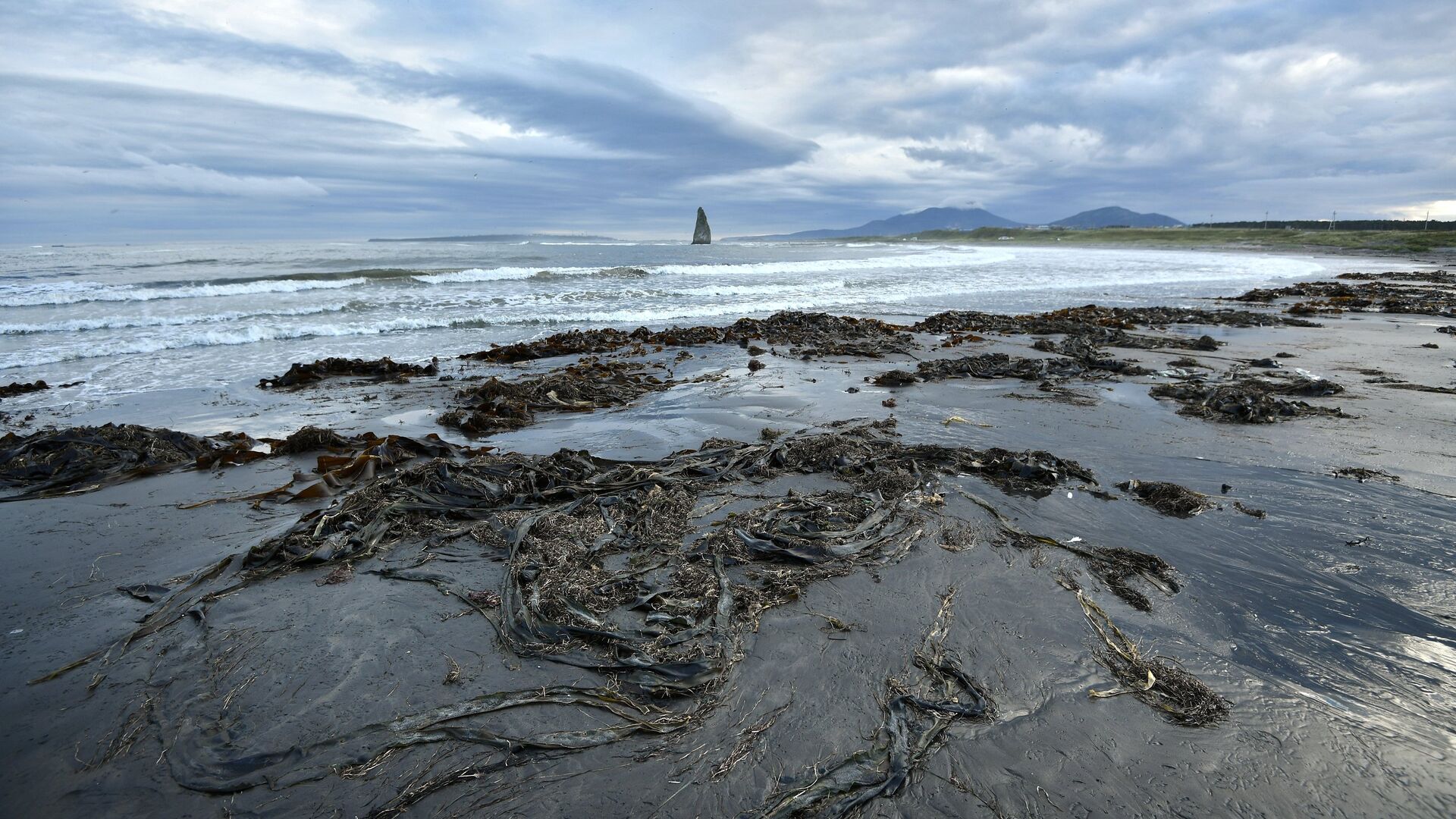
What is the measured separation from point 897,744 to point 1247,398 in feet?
20.8

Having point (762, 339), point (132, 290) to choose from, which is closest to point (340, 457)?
point (762, 339)

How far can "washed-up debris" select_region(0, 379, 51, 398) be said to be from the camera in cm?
818

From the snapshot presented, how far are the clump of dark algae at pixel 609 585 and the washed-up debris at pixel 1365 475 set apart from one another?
1866mm

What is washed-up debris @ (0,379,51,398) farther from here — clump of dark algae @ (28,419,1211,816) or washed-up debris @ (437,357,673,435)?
clump of dark algae @ (28,419,1211,816)

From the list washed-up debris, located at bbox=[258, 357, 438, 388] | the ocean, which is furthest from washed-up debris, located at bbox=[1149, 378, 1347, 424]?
washed-up debris, located at bbox=[258, 357, 438, 388]

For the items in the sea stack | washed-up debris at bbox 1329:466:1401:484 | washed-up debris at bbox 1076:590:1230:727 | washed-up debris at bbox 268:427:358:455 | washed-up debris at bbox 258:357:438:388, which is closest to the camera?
washed-up debris at bbox 1076:590:1230:727

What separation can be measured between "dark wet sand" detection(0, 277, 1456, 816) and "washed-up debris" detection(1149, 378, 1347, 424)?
3.66 ft

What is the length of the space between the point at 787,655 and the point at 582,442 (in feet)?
12.2

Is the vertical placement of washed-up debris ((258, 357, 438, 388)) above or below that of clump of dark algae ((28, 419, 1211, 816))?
above

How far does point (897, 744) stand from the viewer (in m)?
2.28

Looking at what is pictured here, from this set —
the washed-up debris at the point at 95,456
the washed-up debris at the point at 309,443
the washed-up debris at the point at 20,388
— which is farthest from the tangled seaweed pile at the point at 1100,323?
the washed-up debris at the point at 20,388

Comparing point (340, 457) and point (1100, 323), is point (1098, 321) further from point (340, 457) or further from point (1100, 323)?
point (340, 457)

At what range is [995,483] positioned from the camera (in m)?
4.73

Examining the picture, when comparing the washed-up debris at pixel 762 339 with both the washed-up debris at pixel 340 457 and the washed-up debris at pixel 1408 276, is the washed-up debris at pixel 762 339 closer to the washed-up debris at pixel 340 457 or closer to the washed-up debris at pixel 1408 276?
the washed-up debris at pixel 340 457
